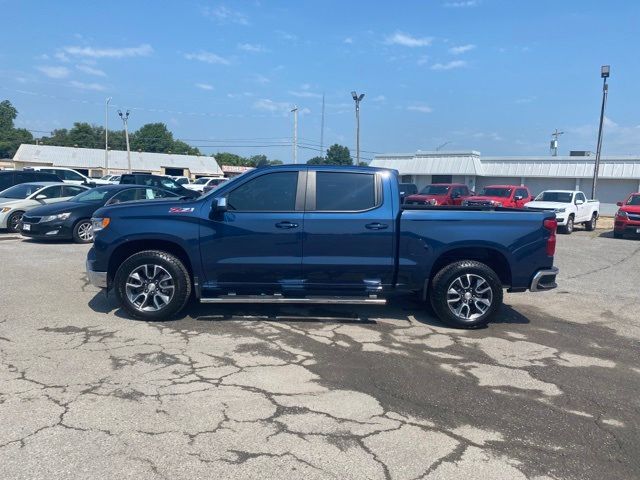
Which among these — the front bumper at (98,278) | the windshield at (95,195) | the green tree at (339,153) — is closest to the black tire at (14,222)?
the windshield at (95,195)

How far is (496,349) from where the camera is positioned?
5.50 m

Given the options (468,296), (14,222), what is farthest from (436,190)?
(468,296)

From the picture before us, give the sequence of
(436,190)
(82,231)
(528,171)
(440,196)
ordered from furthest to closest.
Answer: (528,171) < (436,190) < (440,196) < (82,231)

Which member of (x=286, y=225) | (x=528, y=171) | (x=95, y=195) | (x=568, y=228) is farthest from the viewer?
(x=528, y=171)

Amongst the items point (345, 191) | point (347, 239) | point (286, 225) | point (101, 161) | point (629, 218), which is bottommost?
point (629, 218)

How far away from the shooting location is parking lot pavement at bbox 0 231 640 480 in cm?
322

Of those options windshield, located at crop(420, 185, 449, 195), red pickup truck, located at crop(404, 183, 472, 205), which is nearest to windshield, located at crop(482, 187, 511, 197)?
red pickup truck, located at crop(404, 183, 472, 205)

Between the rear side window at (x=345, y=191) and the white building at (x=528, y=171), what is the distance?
3544cm

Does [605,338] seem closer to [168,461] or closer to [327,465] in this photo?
[327,465]

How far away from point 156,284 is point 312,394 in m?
2.74

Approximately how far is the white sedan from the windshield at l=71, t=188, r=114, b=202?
5.92 feet

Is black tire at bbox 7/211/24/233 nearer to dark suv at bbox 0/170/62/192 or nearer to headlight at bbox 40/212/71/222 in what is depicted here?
headlight at bbox 40/212/71/222

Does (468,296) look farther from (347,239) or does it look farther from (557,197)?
(557,197)

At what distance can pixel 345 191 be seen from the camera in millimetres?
6180
